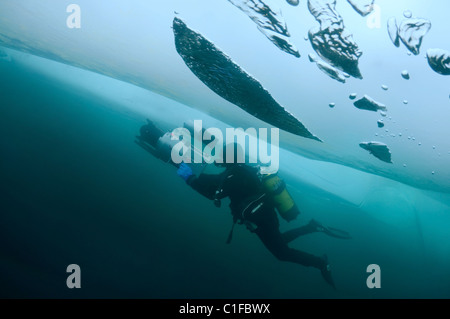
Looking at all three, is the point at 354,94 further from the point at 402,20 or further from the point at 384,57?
the point at 402,20

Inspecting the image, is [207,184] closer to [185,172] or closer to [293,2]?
[185,172]

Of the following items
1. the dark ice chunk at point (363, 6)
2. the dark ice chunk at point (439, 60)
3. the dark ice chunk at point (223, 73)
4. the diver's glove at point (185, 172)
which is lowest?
the diver's glove at point (185, 172)

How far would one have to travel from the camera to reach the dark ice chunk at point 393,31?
268 centimetres

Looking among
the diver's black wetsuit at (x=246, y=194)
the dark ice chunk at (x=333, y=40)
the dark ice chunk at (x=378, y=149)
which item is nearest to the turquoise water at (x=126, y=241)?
the diver's black wetsuit at (x=246, y=194)

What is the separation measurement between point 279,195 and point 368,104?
289cm

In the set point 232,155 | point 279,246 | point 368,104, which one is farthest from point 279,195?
point 368,104

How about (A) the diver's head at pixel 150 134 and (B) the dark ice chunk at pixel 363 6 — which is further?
(A) the diver's head at pixel 150 134

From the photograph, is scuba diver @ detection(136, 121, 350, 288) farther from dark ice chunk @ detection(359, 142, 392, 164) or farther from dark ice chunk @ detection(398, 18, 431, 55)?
dark ice chunk @ detection(359, 142, 392, 164)

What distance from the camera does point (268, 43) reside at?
12.4ft

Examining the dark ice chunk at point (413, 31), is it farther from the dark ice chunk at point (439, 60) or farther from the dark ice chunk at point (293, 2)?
the dark ice chunk at point (293, 2)

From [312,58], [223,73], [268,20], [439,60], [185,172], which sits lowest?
[185,172]

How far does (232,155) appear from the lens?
4883mm

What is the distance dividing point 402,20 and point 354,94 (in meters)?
1.80
